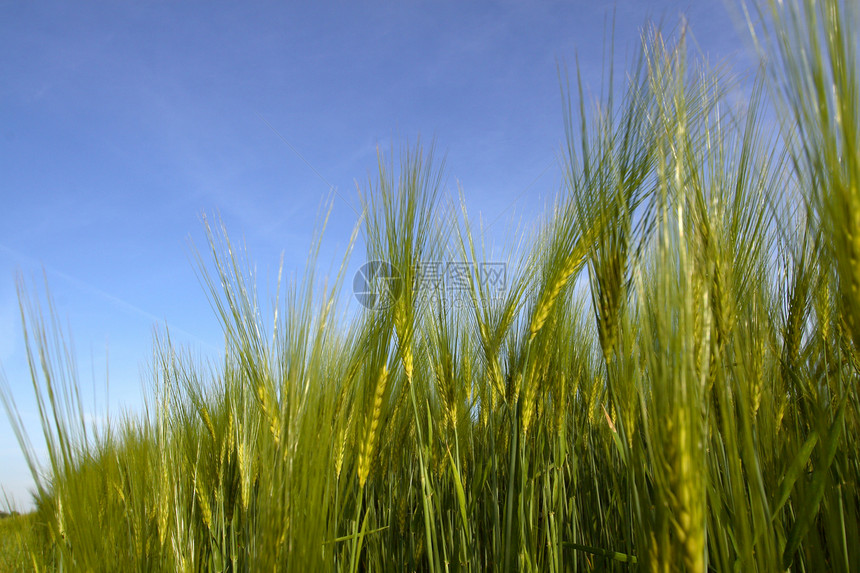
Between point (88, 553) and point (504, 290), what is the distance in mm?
1255

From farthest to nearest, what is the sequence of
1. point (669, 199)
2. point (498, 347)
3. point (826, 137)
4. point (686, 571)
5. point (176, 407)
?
point (176, 407) < point (498, 347) < point (669, 199) < point (826, 137) < point (686, 571)

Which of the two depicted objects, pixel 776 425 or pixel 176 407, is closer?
pixel 776 425

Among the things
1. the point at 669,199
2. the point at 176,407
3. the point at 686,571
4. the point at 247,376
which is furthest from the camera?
the point at 176,407

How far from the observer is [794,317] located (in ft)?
4.12

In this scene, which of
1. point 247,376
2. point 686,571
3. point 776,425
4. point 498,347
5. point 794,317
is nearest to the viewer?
A: point 686,571

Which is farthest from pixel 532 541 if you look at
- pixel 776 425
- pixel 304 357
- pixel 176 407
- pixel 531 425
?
pixel 176 407

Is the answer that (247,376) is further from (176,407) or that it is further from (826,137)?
(826,137)

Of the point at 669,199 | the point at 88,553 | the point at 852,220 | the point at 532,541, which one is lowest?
the point at 532,541

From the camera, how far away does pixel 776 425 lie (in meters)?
1.10

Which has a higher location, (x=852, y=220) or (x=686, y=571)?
(x=852, y=220)

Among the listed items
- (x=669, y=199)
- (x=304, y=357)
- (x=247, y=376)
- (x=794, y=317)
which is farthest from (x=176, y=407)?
(x=794, y=317)

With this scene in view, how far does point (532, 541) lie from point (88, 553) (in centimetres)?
108

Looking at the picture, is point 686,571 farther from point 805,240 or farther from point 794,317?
point 805,240

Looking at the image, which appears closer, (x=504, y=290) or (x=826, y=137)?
(x=826, y=137)
